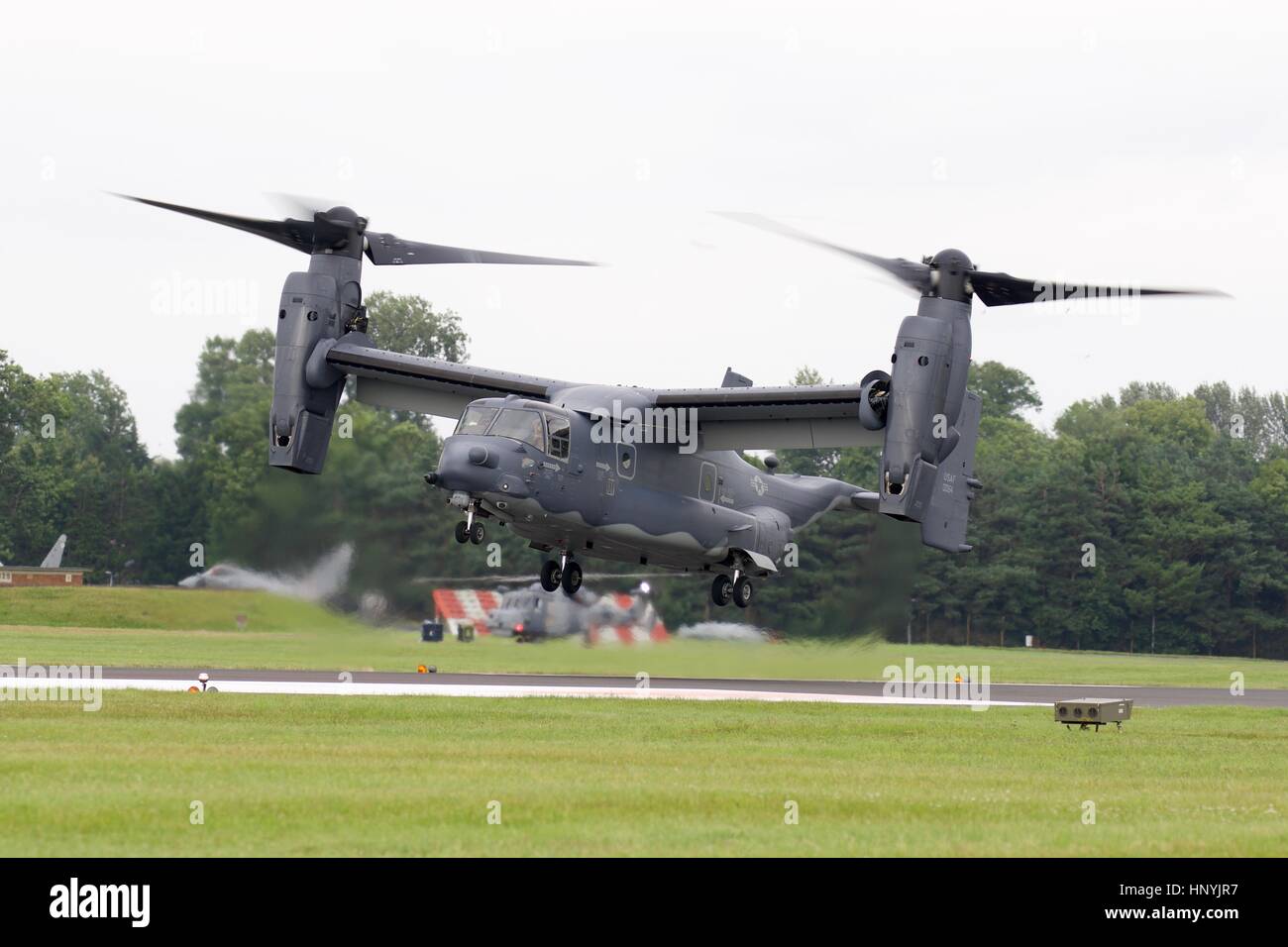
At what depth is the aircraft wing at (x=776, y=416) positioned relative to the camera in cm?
3944

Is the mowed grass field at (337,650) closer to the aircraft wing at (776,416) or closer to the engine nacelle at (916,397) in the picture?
the aircraft wing at (776,416)

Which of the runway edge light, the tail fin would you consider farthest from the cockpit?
the tail fin

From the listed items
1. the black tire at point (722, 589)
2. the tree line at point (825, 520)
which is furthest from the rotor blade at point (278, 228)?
the black tire at point (722, 589)

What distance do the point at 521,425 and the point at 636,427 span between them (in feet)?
15.2

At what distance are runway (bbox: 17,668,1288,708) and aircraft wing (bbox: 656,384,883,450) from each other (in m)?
6.18

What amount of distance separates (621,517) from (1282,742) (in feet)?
49.2

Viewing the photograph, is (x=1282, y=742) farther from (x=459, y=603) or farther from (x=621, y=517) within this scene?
(x=459, y=603)

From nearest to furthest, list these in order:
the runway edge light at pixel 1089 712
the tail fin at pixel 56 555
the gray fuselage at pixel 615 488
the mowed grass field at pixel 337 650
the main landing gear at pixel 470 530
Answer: the runway edge light at pixel 1089 712, the main landing gear at pixel 470 530, the gray fuselage at pixel 615 488, the mowed grass field at pixel 337 650, the tail fin at pixel 56 555

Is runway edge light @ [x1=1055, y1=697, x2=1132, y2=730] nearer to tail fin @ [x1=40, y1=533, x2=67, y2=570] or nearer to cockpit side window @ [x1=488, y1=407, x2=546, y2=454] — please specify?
cockpit side window @ [x1=488, y1=407, x2=546, y2=454]

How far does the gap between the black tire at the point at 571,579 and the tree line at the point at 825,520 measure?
19.9ft

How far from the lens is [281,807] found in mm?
18953

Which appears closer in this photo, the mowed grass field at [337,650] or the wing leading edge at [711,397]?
the wing leading edge at [711,397]

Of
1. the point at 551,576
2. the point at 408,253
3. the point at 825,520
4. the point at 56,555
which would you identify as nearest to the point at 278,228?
the point at 408,253

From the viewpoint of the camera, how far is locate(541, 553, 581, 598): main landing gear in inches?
1591
